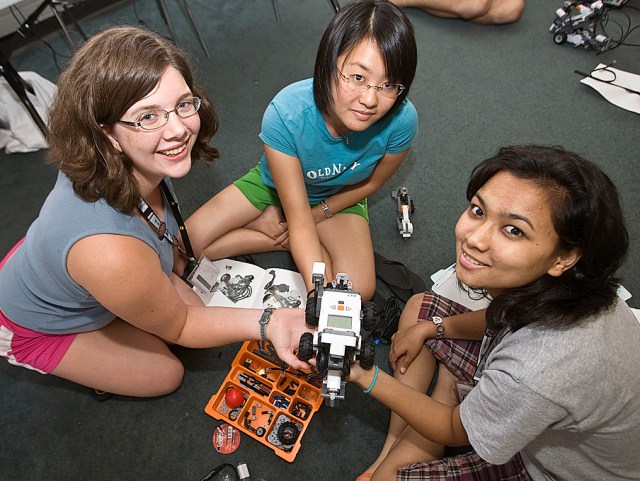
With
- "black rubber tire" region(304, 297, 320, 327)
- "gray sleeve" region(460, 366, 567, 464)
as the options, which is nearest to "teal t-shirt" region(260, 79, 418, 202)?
"black rubber tire" region(304, 297, 320, 327)

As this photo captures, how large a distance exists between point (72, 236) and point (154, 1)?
328 centimetres

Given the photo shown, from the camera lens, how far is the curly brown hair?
3.53ft

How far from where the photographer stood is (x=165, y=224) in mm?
1559

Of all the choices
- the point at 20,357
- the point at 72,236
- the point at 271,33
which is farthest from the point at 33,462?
the point at 271,33

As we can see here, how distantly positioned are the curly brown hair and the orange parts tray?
0.82 m

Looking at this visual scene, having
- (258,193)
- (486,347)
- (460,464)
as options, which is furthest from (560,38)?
(460,464)

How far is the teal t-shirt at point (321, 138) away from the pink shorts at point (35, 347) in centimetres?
97

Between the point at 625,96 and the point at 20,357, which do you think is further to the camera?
the point at 625,96

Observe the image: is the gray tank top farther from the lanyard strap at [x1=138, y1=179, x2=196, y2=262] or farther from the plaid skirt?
the plaid skirt

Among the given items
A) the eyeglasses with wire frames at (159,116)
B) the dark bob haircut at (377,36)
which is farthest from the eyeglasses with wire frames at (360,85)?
the eyeglasses with wire frames at (159,116)

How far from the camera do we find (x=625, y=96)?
272 centimetres

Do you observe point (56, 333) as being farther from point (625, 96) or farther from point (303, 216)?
point (625, 96)

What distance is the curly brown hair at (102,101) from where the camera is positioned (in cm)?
108

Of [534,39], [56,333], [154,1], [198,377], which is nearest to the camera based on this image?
[56,333]
